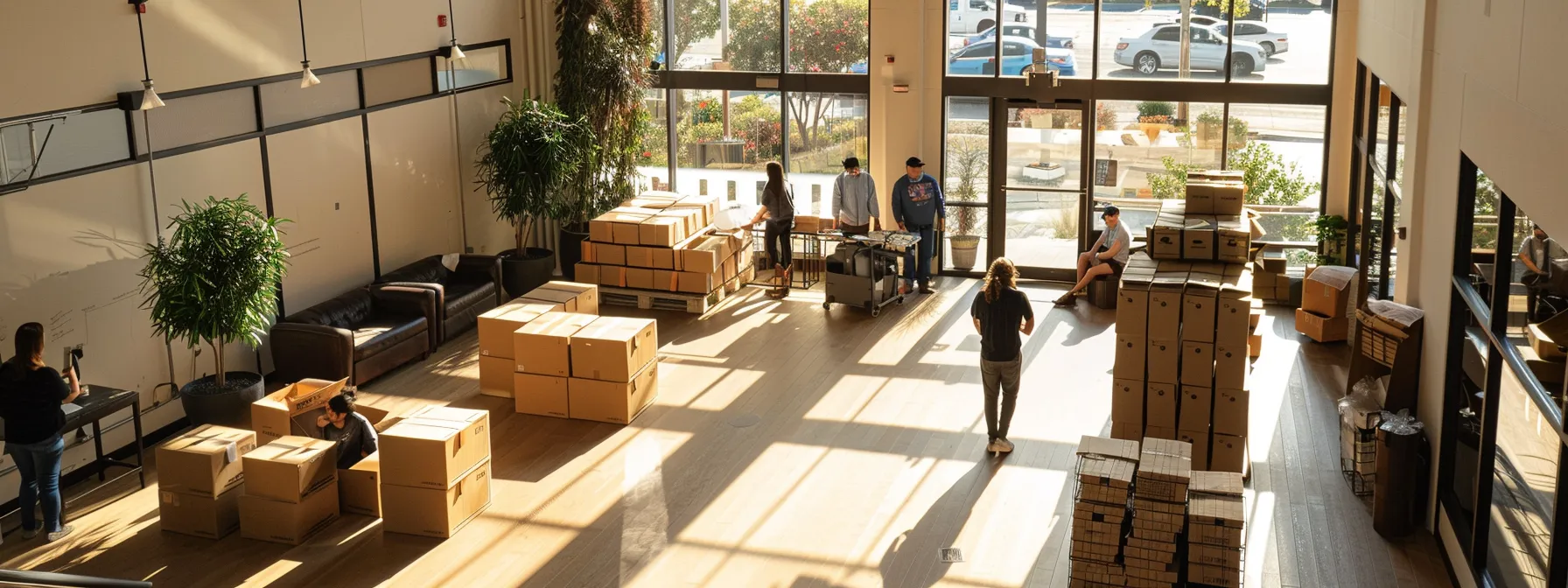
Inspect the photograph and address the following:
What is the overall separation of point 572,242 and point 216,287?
15.9ft

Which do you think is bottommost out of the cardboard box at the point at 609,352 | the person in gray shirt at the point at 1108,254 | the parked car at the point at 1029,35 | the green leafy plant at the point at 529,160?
the cardboard box at the point at 609,352

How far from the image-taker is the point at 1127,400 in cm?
766

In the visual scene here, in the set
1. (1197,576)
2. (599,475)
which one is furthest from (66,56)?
(1197,576)

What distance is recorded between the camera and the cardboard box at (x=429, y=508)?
7160 mm

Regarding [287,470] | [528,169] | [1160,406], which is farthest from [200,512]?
[1160,406]

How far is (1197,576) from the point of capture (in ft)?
20.3

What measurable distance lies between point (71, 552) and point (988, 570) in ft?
16.6

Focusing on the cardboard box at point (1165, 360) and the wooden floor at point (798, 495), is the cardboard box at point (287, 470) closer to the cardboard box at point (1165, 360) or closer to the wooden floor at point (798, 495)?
the wooden floor at point (798, 495)

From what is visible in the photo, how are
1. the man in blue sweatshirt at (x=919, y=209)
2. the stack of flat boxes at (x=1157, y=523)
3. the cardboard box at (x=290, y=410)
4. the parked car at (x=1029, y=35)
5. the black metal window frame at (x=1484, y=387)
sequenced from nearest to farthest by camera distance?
the black metal window frame at (x=1484, y=387) < the stack of flat boxes at (x=1157, y=523) < the cardboard box at (x=290, y=410) < the man in blue sweatshirt at (x=919, y=209) < the parked car at (x=1029, y=35)

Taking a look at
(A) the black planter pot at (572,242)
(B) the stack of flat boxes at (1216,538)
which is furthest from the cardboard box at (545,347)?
(B) the stack of flat boxes at (1216,538)

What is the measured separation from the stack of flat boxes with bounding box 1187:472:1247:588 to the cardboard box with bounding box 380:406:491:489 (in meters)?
3.94

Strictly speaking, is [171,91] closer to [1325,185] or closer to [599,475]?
[599,475]

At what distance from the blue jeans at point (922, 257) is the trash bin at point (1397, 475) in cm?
583

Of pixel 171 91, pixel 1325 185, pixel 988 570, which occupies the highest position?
pixel 171 91
